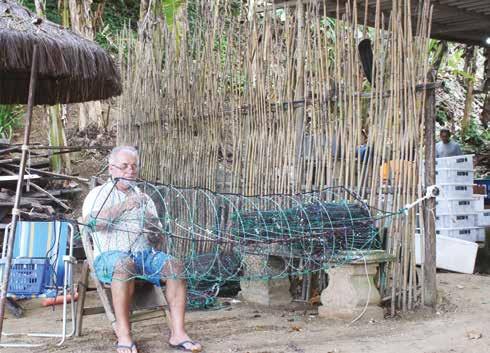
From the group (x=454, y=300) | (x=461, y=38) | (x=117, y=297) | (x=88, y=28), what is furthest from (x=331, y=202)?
(x=88, y=28)

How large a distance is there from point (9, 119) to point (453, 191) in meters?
7.52

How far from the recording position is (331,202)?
4.81 metres

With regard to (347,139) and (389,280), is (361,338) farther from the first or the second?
(347,139)

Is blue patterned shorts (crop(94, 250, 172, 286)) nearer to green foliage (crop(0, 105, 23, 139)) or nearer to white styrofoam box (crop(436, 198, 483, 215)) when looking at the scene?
white styrofoam box (crop(436, 198, 483, 215))

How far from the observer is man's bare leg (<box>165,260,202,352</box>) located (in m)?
3.96

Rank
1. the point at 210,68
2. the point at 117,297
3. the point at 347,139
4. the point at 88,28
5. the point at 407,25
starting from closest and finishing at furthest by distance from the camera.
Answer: the point at 117,297
the point at 407,25
the point at 347,139
the point at 210,68
the point at 88,28

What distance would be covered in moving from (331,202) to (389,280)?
28.6 inches

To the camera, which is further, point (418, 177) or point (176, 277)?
point (418, 177)

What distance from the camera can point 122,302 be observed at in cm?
390

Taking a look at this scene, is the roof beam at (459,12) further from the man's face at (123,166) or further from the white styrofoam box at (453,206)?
the man's face at (123,166)

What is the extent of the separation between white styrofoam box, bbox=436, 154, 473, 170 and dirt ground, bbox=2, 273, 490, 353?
1708 mm

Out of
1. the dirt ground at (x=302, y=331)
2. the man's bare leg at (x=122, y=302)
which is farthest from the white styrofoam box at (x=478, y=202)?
the man's bare leg at (x=122, y=302)

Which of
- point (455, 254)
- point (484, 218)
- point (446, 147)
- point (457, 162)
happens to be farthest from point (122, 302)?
point (446, 147)

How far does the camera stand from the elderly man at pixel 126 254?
3906 millimetres
